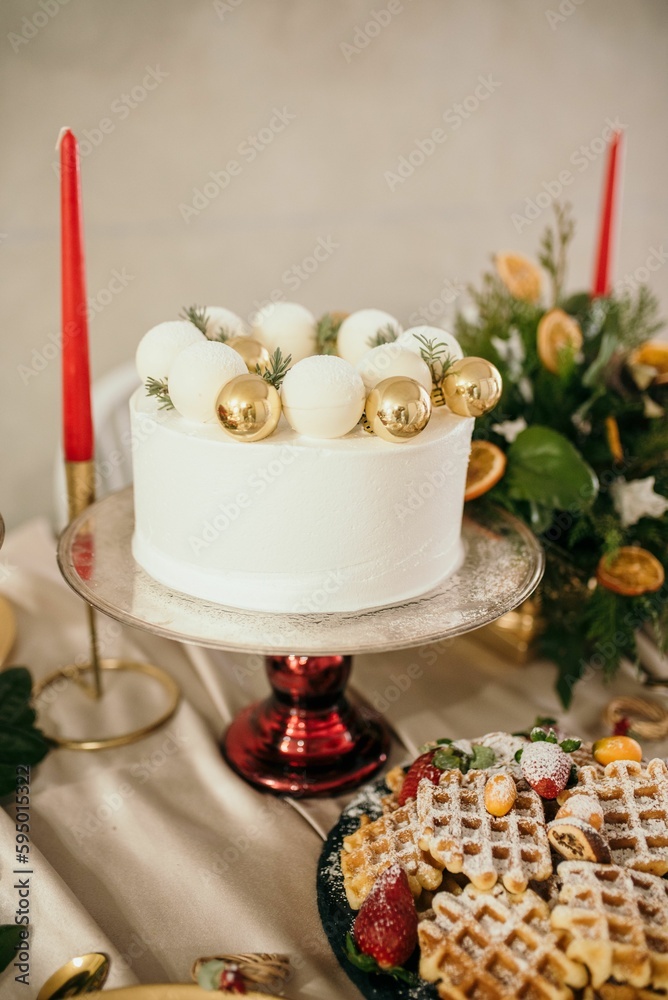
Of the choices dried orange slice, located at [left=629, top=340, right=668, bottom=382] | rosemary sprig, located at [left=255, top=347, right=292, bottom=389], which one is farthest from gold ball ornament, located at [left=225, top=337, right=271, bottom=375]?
dried orange slice, located at [left=629, top=340, right=668, bottom=382]

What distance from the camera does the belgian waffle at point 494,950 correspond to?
2.24 ft

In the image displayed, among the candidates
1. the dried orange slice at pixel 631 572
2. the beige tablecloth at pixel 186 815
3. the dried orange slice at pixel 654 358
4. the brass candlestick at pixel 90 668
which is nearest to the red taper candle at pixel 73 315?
the brass candlestick at pixel 90 668

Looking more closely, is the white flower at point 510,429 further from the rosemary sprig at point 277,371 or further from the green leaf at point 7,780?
the green leaf at point 7,780

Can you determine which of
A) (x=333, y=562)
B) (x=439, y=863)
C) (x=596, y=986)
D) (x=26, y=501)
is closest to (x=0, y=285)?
(x=26, y=501)

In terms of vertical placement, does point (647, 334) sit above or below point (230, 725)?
above

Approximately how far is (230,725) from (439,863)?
1.56ft

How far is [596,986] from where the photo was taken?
2.23ft

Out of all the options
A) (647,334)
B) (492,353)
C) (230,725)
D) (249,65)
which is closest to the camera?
(230,725)

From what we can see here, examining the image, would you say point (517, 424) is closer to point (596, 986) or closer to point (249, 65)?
point (596, 986)

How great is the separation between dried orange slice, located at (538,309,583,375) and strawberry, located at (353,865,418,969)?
81 cm

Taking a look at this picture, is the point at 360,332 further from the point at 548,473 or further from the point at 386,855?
the point at 386,855

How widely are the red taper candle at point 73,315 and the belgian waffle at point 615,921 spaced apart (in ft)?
2.45

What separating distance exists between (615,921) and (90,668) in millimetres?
848

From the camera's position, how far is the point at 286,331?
1.11 m
